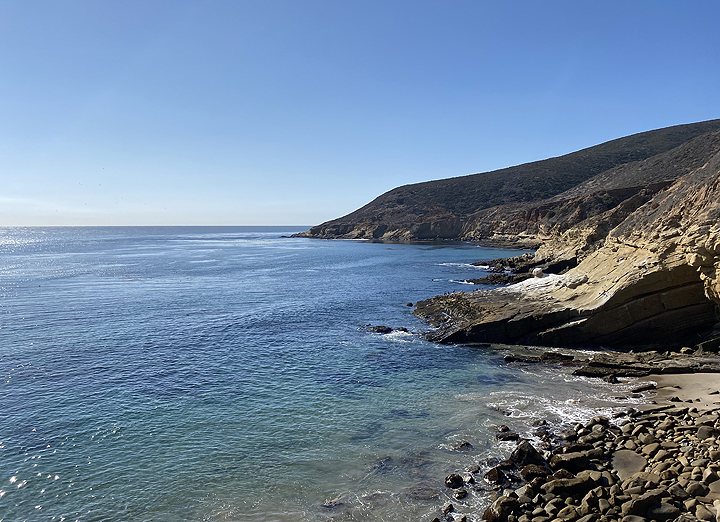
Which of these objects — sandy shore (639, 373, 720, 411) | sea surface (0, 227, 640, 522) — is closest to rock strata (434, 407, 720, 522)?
sea surface (0, 227, 640, 522)

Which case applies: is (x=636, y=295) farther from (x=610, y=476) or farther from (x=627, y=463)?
(x=610, y=476)

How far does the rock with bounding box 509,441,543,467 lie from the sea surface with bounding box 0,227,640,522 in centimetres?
93

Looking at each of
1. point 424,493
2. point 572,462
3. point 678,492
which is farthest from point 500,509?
point 678,492

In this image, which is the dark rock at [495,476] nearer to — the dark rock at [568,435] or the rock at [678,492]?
the dark rock at [568,435]

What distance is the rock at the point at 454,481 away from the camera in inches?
562

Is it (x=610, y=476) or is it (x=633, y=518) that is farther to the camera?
(x=610, y=476)

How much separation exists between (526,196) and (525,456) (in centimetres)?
13432

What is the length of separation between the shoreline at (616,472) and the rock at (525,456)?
0.10 ft

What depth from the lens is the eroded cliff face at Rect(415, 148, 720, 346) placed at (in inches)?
1024

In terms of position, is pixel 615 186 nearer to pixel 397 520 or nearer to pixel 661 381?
pixel 661 381

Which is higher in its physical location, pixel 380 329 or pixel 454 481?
pixel 380 329

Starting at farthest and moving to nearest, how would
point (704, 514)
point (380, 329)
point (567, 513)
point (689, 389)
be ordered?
point (380, 329) → point (689, 389) → point (567, 513) → point (704, 514)

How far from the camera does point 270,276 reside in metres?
68.5

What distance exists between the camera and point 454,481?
47.1 feet
